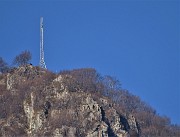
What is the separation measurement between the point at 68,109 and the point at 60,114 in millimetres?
1317

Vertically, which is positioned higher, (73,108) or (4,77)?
(4,77)

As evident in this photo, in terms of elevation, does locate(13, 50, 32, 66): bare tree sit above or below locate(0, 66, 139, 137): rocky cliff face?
above

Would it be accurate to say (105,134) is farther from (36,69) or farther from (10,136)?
(36,69)

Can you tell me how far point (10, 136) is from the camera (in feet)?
395

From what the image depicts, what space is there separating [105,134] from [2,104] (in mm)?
16759

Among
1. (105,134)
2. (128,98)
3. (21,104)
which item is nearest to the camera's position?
(105,134)

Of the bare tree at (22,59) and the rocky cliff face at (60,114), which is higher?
the bare tree at (22,59)

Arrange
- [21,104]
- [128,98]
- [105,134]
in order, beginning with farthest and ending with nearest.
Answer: [128,98]
[21,104]
[105,134]

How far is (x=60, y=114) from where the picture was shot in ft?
401

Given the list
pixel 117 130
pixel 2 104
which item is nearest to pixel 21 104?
pixel 2 104

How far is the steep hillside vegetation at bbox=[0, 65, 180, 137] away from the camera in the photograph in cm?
12044

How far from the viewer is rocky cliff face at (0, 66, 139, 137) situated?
393ft

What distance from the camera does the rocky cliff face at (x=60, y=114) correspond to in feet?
393

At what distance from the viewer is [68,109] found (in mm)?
122750
